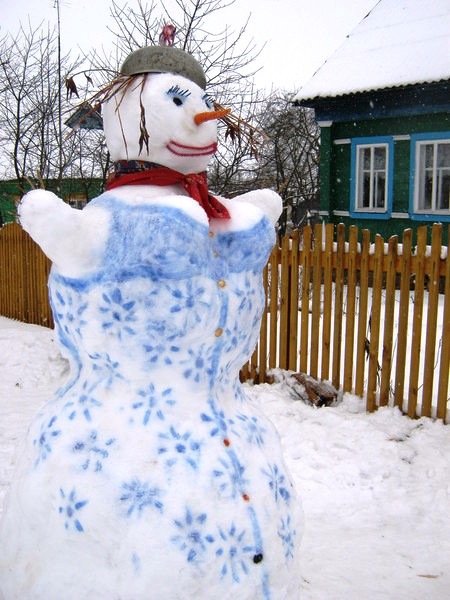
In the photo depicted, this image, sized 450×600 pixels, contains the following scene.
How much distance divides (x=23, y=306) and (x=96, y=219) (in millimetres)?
8699

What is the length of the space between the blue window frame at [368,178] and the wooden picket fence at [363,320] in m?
7.30

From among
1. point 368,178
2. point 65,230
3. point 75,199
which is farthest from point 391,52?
point 65,230

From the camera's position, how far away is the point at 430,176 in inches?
487

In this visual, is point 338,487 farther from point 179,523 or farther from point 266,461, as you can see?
point 179,523

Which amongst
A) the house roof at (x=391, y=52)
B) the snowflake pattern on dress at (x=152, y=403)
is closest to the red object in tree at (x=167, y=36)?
the snowflake pattern on dress at (x=152, y=403)

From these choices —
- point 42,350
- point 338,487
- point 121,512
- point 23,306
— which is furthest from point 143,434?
point 23,306

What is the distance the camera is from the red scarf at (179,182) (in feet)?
6.94

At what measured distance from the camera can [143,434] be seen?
6.35ft

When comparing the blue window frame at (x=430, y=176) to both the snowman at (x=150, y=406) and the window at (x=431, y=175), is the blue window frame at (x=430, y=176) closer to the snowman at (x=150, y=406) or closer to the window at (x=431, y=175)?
the window at (x=431, y=175)

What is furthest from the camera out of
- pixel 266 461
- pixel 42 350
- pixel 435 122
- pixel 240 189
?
pixel 435 122

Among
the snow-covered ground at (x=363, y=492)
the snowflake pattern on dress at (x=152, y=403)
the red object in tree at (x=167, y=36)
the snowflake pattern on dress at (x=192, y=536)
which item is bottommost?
the snow-covered ground at (x=363, y=492)

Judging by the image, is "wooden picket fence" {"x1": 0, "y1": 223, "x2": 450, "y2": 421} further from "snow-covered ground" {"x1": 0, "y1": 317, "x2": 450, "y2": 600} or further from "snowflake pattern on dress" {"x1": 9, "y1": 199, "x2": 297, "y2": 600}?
"snowflake pattern on dress" {"x1": 9, "y1": 199, "x2": 297, "y2": 600}

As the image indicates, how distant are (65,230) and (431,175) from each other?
11668 mm

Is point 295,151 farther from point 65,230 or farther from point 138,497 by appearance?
point 138,497
